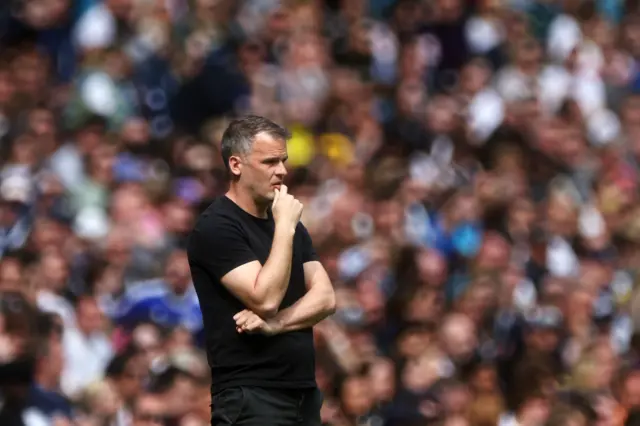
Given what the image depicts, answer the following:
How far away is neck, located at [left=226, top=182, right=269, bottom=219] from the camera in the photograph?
22.6 ft

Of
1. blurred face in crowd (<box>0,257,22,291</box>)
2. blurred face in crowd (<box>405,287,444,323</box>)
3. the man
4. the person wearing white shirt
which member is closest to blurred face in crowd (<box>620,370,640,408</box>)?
blurred face in crowd (<box>405,287,444,323</box>)

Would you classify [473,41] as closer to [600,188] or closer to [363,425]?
[600,188]

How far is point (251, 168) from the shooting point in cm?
684

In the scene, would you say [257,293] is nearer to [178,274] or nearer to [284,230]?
[284,230]

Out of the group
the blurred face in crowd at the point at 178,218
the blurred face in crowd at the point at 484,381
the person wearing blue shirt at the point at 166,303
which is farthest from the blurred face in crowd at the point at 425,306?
the blurred face in crowd at the point at 178,218

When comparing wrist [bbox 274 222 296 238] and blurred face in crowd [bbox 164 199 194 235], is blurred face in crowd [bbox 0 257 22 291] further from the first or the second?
wrist [bbox 274 222 296 238]

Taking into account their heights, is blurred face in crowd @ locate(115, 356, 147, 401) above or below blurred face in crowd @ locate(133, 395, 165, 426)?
above

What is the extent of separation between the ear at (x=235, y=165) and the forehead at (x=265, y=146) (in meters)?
0.07

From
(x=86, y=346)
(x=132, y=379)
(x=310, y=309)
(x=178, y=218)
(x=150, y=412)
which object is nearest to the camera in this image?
(x=310, y=309)

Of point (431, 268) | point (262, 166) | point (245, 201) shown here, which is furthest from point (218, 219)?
point (431, 268)

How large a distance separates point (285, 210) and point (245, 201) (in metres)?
0.24

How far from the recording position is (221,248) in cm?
674

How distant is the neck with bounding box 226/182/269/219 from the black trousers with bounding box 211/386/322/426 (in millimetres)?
714

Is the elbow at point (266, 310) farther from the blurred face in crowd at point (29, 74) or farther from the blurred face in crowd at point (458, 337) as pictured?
the blurred face in crowd at point (29, 74)
